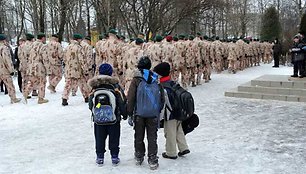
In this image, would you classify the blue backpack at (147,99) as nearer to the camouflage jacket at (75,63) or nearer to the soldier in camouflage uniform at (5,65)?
the camouflage jacket at (75,63)

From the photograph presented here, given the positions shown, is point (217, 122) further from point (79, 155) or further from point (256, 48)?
point (256, 48)

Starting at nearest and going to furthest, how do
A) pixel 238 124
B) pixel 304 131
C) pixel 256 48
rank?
pixel 304 131 → pixel 238 124 → pixel 256 48

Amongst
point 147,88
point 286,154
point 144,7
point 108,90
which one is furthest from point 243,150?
point 144,7

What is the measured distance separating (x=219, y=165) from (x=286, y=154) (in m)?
1.24

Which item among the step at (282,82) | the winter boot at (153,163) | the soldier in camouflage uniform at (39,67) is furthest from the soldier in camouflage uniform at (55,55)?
the winter boot at (153,163)

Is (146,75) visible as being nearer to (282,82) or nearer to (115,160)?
(115,160)

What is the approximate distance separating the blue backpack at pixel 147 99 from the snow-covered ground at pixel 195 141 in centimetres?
84

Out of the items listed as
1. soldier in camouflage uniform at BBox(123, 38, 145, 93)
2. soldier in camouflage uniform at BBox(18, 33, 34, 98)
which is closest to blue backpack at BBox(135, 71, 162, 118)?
soldier in camouflage uniform at BBox(123, 38, 145, 93)

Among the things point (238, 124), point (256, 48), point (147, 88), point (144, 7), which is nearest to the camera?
point (147, 88)

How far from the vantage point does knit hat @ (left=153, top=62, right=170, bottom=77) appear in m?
5.50

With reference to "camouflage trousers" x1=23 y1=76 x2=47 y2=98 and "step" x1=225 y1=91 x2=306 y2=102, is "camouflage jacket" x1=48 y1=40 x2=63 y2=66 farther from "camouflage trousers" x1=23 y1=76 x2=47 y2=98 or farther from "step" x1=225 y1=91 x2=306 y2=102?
"step" x1=225 y1=91 x2=306 y2=102

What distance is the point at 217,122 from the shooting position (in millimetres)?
8250

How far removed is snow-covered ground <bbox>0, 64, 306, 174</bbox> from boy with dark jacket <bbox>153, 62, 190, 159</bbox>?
0.13 meters

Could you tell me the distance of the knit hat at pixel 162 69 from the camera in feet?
18.0
